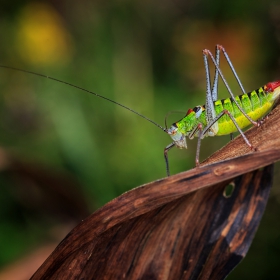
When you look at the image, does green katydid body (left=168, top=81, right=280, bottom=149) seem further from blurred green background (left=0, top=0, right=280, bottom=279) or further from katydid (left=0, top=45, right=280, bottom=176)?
blurred green background (left=0, top=0, right=280, bottom=279)

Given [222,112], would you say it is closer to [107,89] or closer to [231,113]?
[231,113]

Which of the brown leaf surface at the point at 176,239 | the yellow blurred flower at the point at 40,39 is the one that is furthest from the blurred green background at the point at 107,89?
the brown leaf surface at the point at 176,239

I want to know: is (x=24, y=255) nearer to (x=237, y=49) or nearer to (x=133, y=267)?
(x=133, y=267)

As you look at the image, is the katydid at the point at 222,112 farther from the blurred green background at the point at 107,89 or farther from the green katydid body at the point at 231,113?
the blurred green background at the point at 107,89

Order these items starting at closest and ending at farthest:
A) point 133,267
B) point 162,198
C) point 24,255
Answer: point 162,198, point 133,267, point 24,255

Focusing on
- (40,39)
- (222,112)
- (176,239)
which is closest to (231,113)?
(222,112)

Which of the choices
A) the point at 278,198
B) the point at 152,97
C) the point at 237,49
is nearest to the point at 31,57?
the point at 152,97

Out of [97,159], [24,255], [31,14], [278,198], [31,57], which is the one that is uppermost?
[31,14]
